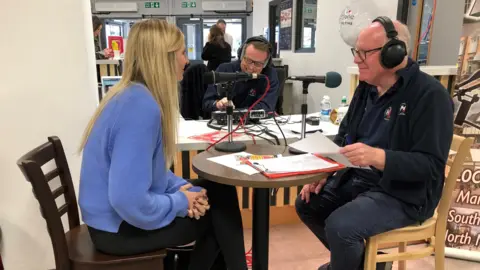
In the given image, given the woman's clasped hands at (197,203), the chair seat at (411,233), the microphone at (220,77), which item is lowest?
the chair seat at (411,233)

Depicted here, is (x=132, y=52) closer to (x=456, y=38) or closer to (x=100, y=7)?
(x=456, y=38)

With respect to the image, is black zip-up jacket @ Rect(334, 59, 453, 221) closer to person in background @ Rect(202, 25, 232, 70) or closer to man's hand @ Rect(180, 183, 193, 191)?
man's hand @ Rect(180, 183, 193, 191)

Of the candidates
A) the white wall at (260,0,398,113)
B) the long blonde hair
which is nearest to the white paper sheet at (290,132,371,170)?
the long blonde hair

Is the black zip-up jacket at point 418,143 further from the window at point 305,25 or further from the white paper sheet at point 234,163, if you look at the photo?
the window at point 305,25

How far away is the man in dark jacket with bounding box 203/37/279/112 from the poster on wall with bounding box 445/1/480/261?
3.78 ft

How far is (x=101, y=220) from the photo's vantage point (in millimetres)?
1225

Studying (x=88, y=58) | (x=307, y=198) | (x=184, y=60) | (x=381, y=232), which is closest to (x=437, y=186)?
(x=381, y=232)

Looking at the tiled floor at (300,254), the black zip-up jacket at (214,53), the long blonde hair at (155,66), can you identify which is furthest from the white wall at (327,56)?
the long blonde hair at (155,66)

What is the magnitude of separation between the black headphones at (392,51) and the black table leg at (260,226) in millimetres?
652

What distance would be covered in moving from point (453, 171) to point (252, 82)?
1.54m

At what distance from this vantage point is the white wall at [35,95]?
158 cm

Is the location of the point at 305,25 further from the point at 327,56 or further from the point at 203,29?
the point at 203,29

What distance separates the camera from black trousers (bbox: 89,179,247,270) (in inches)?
48.6

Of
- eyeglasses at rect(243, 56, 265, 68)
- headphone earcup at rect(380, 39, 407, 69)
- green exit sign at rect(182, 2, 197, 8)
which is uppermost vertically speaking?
green exit sign at rect(182, 2, 197, 8)
